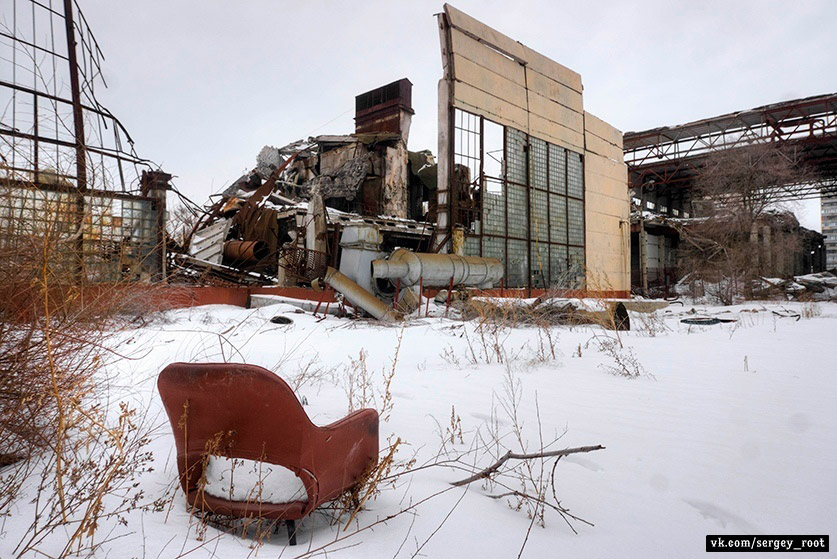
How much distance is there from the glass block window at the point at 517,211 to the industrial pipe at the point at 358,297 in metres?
6.29

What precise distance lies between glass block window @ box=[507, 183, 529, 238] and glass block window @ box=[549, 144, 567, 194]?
180 cm

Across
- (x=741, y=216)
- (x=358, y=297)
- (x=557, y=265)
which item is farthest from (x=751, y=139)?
(x=358, y=297)

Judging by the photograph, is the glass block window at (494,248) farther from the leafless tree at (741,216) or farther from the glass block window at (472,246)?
the leafless tree at (741,216)

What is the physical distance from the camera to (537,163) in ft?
51.0

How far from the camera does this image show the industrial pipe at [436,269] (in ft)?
33.6

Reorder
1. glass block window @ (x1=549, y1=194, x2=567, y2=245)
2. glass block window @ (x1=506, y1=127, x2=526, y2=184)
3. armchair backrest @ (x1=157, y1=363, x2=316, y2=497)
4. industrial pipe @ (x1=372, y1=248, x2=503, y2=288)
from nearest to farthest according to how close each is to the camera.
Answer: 1. armchair backrest @ (x1=157, y1=363, x2=316, y2=497)
2. industrial pipe @ (x1=372, y1=248, x2=503, y2=288)
3. glass block window @ (x1=506, y1=127, x2=526, y2=184)
4. glass block window @ (x1=549, y1=194, x2=567, y2=245)

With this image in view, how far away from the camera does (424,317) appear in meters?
10.5

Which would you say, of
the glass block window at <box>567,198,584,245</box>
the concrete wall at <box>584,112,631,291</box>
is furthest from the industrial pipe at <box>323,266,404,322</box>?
the concrete wall at <box>584,112,631,291</box>

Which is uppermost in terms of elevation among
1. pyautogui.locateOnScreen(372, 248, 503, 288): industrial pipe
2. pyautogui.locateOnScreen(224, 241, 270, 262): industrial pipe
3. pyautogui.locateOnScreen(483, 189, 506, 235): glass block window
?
pyautogui.locateOnScreen(483, 189, 506, 235): glass block window

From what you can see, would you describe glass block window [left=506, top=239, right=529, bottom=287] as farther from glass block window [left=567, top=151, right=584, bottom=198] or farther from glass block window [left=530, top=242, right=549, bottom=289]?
glass block window [left=567, top=151, right=584, bottom=198]

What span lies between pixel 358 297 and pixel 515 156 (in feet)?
25.9

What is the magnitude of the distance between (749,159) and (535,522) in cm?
2248

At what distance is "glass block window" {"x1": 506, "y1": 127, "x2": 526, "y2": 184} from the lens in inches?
571

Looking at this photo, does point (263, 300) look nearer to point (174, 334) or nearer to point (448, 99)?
point (174, 334)
